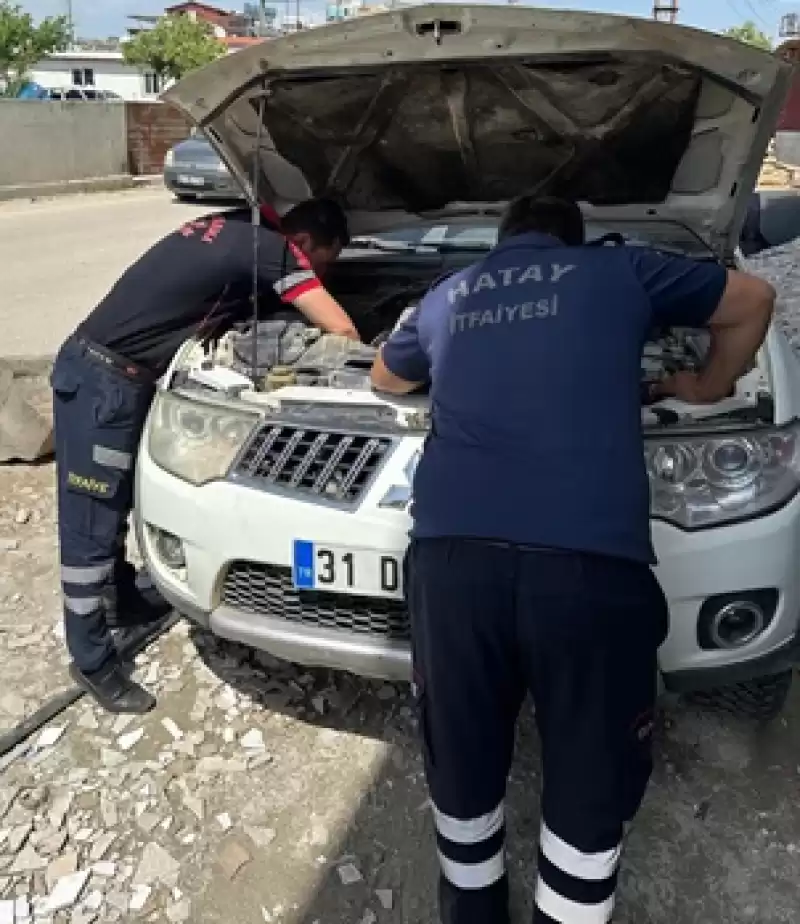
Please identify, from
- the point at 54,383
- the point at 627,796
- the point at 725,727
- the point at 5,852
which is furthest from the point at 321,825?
→ the point at 54,383

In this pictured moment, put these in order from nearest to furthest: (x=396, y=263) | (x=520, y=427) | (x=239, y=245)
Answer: (x=520, y=427)
(x=239, y=245)
(x=396, y=263)

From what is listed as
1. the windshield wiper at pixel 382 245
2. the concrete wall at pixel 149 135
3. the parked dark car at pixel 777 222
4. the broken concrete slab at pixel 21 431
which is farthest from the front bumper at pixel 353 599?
the concrete wall at pixel 149 135

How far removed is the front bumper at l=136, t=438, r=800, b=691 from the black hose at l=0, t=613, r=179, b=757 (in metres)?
0.57

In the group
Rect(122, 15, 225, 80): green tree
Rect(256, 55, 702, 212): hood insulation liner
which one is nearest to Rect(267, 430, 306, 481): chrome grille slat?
Rect(256, 55, 702, 212): hood insulation liner

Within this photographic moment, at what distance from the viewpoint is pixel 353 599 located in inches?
100

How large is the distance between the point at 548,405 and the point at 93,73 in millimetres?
61759

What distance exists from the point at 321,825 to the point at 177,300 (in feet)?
5.03

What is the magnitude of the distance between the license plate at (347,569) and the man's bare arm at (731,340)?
850 mm

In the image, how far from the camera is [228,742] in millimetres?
2889

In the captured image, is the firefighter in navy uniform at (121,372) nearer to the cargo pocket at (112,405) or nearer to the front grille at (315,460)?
the cargo pocket at (112,405)

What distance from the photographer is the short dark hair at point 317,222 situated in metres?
3.26

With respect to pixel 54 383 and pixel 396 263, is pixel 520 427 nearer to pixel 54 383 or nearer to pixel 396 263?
pixel 54 383

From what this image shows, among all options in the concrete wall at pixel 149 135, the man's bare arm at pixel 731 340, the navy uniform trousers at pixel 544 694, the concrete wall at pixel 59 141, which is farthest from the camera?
the concrete wall at pixel 149 135

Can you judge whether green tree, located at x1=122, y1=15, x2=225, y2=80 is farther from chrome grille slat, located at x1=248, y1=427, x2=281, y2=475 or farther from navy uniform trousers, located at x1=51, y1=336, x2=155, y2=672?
chrome grille slat, located at x1=248, y1=427, x2=281, y2=475
